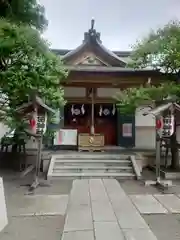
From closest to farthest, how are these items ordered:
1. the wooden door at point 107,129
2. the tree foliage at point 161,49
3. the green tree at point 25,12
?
the green tree at point 25,12
the tree foliage at point 161,49
the wooden door at point 107,129

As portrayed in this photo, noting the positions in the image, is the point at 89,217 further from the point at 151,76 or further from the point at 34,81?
the point at 151,76

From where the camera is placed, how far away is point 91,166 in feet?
37.0

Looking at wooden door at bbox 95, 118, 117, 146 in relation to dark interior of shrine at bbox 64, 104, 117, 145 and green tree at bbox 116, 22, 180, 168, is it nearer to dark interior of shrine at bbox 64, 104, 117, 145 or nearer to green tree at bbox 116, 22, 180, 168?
dark interior of shrine at bbox 64, 104, 117, 145

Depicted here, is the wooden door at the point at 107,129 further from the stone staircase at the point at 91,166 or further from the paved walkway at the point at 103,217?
the paved walkway at the point at 103,217

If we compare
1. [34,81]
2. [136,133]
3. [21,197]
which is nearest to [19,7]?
[34,81]

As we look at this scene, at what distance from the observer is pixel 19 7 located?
315 inches

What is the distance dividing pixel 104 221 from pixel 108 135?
10.7 metres

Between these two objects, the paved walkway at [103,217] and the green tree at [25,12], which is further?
the green tree at [25,12]

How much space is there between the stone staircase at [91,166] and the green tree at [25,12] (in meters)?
5.31

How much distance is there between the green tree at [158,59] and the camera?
404 inches

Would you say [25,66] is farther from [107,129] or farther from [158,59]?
[107,129]

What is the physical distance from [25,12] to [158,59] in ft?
17.4

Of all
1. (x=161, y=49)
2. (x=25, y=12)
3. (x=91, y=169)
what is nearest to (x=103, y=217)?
(x=91, y=169)

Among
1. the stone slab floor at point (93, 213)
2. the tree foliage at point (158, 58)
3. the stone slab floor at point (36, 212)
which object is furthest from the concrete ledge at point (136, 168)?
the stone slab floor at point (36, 212)
